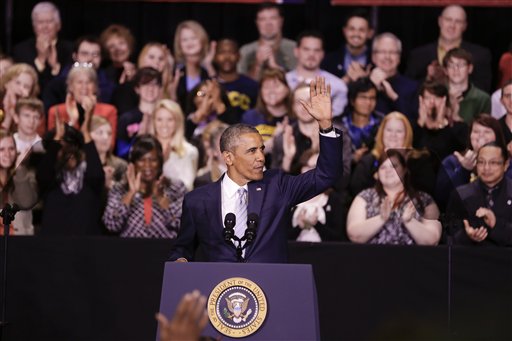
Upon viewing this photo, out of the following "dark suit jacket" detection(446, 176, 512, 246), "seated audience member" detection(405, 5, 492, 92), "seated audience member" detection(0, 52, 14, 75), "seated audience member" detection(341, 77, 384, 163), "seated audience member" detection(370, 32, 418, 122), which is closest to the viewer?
"dark suit jacket" detection(446, 176, 512, 246)

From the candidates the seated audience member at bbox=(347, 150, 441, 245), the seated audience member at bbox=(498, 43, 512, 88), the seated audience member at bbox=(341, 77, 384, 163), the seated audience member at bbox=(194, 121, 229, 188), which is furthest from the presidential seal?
the seated audience member at bbox=(498, 43, 512, 88)

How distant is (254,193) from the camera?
5.47m

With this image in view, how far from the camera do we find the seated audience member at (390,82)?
919cm

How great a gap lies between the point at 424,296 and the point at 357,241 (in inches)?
30.0

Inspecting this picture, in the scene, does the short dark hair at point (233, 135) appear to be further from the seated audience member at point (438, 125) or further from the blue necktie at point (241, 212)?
the seated audience member at point (438, 125)

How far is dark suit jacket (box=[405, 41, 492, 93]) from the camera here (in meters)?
9.59

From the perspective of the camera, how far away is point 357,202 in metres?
7.71

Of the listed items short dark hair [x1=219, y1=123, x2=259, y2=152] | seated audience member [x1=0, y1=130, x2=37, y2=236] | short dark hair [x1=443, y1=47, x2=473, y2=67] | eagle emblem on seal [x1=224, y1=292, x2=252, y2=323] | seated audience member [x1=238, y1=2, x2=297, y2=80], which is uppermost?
seated audience member [x1=238, y1=2, x2=297, y2=80]

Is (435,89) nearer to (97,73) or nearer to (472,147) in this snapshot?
(472,147)

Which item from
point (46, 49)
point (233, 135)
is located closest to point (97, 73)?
point (46, 49)

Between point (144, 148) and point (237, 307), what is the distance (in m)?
3.37

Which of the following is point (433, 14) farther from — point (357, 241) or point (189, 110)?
point (357, 241)

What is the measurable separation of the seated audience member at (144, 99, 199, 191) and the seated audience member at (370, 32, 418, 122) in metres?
1.74

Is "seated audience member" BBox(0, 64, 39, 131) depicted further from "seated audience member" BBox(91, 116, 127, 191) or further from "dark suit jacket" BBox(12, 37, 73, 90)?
"seated audience member" BBox(91, 116, 127, 191)
